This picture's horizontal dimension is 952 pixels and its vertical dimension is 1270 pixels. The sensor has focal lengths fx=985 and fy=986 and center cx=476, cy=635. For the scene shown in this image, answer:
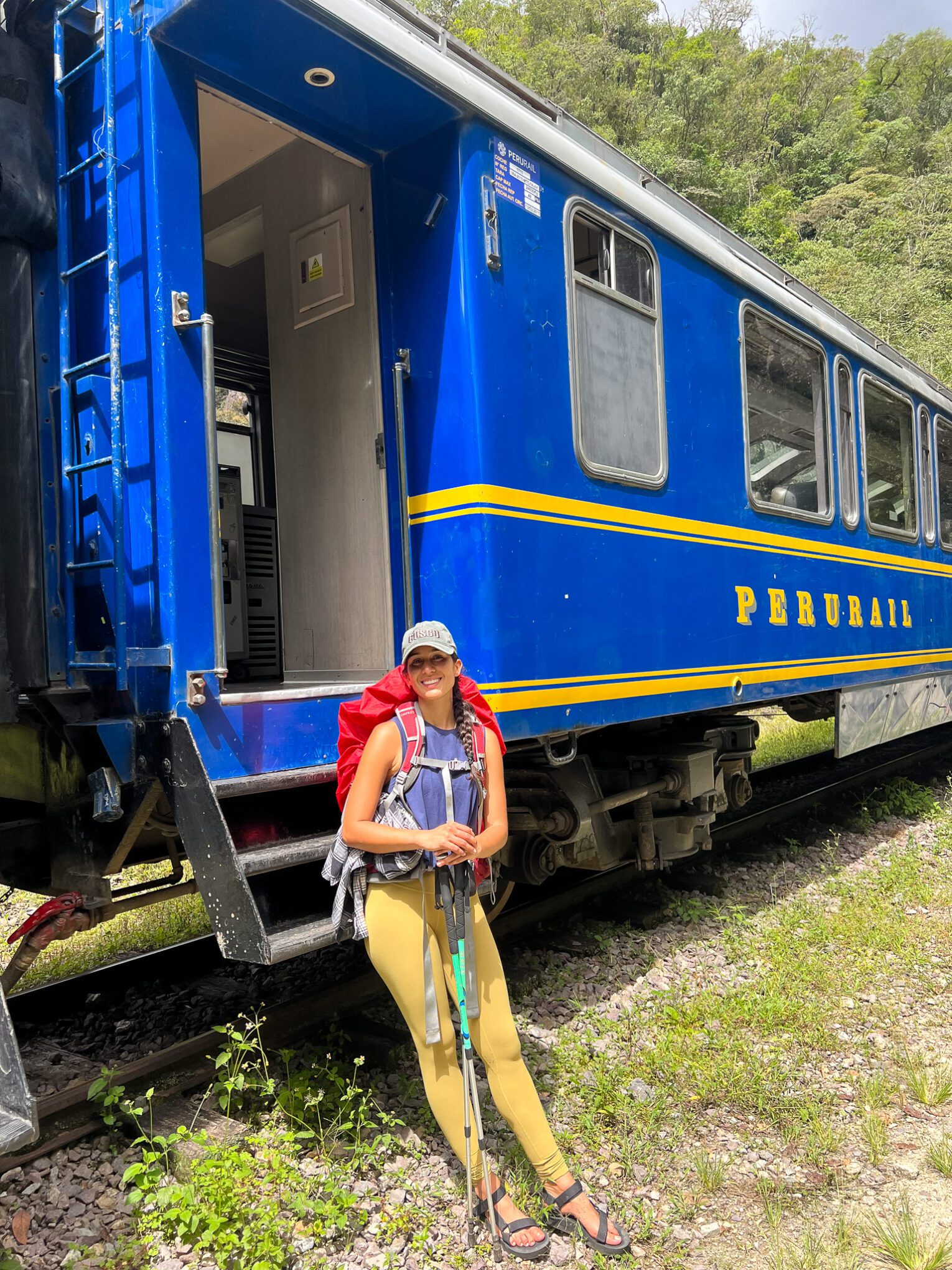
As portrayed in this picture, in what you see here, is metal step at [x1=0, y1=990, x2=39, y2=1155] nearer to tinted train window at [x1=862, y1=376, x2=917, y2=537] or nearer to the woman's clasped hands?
the woman's clasped hands

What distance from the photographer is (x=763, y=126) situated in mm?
55781

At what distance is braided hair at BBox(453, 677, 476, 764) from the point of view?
3.04 metres

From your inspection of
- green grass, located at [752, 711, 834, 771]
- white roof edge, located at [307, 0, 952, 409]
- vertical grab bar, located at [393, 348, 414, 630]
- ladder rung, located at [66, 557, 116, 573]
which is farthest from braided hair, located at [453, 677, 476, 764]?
green grass, located at [752, 711, 834, 771]

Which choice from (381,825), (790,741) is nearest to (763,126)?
(790,741)

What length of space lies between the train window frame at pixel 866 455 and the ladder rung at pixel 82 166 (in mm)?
5718

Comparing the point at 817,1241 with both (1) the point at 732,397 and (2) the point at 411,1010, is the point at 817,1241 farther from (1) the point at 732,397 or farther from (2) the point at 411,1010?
(1) the point at 732,397

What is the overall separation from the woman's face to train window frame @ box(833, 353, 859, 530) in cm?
480

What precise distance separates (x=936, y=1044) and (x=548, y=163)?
13.5 feet

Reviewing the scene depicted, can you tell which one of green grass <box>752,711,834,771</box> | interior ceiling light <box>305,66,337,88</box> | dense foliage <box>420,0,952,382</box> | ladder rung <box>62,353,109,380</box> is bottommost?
green grass <box>752,711,834,771</box>

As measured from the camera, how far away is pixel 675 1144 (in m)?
3.48

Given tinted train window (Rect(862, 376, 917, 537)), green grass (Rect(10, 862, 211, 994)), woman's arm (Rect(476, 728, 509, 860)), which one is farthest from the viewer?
tinted train window (Rect(862, 376, 917, 537))

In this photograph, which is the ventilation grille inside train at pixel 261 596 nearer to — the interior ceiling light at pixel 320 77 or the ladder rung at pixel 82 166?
the ladder rung at pixel 82 166

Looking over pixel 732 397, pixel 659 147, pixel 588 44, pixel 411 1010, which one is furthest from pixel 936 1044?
pixel 588 44

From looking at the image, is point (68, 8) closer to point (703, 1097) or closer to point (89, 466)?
point (89, 466)
